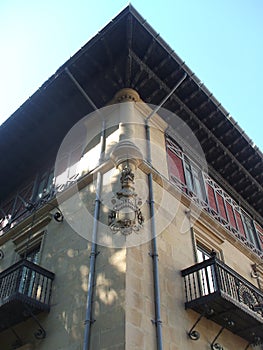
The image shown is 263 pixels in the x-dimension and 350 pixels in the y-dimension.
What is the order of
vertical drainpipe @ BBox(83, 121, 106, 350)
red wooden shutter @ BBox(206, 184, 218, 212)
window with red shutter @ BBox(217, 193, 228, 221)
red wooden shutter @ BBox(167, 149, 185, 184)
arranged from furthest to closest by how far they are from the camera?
window with red shutter @ BBox(217, 193, 228, 221) → red wooden shutter @ BBox(206, 184, 218, 212) → red wooden shutter @ BBox(167, 149, 185, 184) → vertical drainpipe @ BBox(83, 121, 106, 350)

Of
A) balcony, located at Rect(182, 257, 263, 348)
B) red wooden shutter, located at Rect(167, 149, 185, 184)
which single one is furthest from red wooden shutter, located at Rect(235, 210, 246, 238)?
balcony, located at Rect(182, 257, 263, 348)

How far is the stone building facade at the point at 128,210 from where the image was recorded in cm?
822

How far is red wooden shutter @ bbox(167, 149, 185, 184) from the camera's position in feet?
40.9

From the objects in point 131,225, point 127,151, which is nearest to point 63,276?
point 131,225

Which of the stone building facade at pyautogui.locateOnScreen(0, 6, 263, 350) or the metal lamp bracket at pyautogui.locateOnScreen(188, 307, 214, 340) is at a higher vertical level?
the stone building facade at pyautogui.locateOnScreen(0, 6, 263, 350)

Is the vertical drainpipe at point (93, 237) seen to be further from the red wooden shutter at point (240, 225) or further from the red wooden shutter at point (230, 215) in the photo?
the red wooden shutter at point (240, 225)

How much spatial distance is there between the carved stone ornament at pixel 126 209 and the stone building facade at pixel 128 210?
29mm

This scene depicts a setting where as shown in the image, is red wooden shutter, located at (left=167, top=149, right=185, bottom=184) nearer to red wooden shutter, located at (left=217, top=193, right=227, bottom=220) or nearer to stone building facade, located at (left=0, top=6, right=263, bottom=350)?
stone building facade, located at (left=0, top=6, right=263, bottom=350)

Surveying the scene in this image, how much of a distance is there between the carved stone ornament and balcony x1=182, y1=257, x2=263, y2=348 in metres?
1.76

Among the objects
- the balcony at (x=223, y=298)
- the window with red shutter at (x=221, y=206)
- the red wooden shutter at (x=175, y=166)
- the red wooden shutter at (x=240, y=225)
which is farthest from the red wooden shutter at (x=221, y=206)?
the balcony at (x=223, y=298)

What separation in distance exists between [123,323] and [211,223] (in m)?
6.00

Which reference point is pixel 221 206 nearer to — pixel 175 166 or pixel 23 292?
pixel 175 166

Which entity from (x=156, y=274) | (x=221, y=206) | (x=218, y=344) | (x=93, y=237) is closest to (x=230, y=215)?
(x=221, y=206)

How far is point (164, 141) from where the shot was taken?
13148mm
